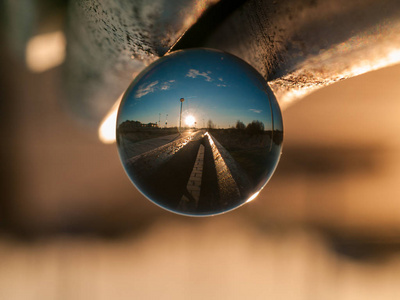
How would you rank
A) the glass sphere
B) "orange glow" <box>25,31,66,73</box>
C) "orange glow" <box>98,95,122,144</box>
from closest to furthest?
the glass sphere
"orange glow" <box>98,95,122,144</box>
"orange glow" <box>25,31,66,73</box>

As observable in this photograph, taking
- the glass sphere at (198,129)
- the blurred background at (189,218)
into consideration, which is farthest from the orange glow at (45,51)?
the glass sphere at (198,129)

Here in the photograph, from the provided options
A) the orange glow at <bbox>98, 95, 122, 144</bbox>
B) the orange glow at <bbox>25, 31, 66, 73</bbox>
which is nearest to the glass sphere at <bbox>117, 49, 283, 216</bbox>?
the orange glow at <bbox>98, 95, 122, 144</bbox>

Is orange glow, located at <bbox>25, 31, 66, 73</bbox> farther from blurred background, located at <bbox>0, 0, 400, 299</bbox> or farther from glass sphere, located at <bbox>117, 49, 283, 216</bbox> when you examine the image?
glass sphere, located at <bbox>117, 49, 283, 216</bbox>

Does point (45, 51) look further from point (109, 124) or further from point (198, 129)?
point (198, 129)

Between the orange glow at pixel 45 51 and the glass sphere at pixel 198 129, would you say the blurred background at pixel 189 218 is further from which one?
the glass sphere at pixel 198 129

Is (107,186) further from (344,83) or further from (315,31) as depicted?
(344,83)

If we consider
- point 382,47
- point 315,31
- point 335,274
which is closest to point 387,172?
point 335,274
